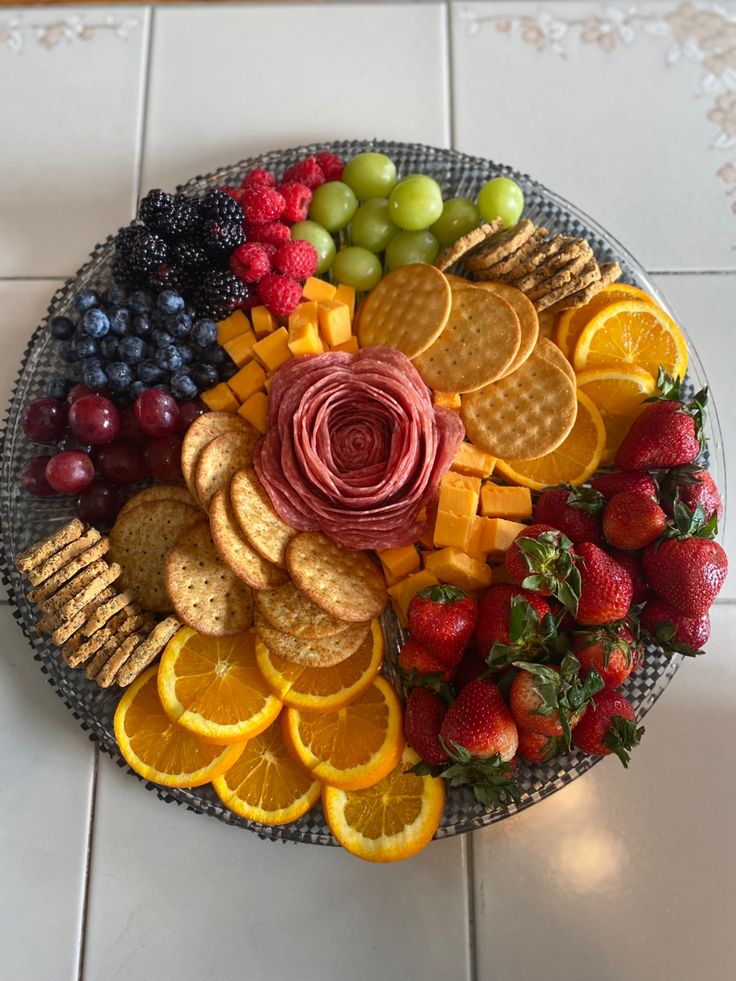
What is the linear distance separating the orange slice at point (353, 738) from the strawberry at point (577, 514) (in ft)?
1.20

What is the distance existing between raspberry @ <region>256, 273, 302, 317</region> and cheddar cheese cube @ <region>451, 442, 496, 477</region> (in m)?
0.36

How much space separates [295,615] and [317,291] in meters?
0.54

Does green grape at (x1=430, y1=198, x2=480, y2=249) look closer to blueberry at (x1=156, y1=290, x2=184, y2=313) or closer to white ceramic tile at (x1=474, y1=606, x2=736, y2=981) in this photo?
blueberry at (x1=156, y1=290, x2=184, y2=313)

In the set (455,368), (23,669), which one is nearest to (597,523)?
(455,368)

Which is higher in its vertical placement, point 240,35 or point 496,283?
point 240,35

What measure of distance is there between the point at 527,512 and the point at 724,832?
25.3 inches

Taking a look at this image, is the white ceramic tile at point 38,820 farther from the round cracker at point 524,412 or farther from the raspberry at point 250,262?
the round cracker at point 524,412

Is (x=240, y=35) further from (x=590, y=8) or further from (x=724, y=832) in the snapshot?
(x=724, y=832)

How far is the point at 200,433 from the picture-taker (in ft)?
4.18

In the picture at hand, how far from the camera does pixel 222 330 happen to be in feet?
4.33

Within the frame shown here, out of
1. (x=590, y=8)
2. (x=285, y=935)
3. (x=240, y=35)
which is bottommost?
(x=285, y=935)

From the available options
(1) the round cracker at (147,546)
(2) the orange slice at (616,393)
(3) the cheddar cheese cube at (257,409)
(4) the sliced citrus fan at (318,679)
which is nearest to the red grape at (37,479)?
(1) the round cracker at (147,546)

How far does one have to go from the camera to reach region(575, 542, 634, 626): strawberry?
1119mm

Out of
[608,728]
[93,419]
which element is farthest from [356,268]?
[608,728]
